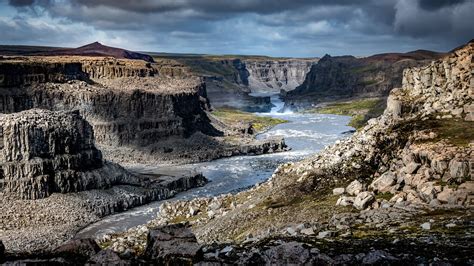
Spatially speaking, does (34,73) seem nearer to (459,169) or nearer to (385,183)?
(385,183)

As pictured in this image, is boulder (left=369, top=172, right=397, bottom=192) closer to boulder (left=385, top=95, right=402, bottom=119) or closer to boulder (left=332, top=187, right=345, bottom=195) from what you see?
boulder (left=332, top=187, right=345, bottom=195)

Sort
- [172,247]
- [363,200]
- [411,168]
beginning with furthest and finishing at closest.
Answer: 1. [411,168]
2. [363,200]
3. [172,247]

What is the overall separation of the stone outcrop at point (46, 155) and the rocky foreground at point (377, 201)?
31.9 metres

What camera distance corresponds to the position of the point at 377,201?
35.3m

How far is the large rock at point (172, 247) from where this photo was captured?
20.7 m

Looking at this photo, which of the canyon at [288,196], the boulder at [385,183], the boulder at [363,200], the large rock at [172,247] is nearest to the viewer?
the large rock at [172,247]

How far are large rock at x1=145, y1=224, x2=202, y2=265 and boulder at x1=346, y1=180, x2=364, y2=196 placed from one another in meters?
20.1

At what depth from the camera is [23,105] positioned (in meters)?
142

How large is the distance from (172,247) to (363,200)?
Answer: 1788 cm

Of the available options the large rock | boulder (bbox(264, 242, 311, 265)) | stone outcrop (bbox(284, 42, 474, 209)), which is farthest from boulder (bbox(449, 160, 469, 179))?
the large rock

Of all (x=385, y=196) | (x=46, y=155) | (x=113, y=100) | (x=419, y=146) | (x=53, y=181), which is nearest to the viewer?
(x=385, y=196)

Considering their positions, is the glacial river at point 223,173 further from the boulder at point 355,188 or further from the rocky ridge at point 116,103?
the boulder at point 355,188

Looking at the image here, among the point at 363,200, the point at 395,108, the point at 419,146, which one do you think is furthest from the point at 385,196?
the point at 395,108

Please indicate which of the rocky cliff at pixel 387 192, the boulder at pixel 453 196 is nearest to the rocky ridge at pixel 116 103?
the rocky cliff at pixel 387 192
